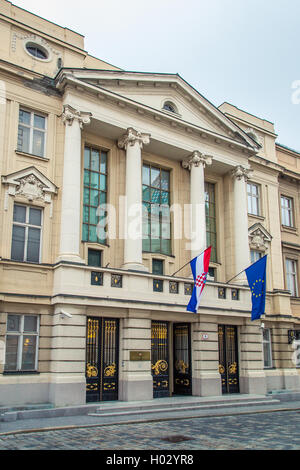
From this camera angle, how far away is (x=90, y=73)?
66.9 feet

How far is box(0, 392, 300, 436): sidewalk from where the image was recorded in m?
14.4

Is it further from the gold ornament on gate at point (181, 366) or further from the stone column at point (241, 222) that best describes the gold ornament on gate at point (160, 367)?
the stone column at point (241, 222)

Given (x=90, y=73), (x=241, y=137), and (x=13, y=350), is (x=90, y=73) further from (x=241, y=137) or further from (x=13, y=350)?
(x=13, y=350)

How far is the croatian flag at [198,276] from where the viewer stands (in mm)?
19469

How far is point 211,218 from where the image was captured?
25375mm

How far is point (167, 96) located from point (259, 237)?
30.9 ft

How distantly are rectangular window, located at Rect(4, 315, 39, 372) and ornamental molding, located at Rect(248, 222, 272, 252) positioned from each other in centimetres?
1330

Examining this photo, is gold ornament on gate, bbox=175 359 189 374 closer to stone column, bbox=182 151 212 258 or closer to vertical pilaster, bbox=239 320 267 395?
vertical pilaster, bbox=239 320 267 395

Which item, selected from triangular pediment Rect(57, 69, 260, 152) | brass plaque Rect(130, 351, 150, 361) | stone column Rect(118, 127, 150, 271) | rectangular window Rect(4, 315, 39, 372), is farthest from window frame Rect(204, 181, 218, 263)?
rectangular window Rect(4, 315, 39, 372)

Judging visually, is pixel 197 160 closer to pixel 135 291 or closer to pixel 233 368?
pixel 135 291

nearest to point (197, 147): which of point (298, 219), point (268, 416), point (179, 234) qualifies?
point (179, 234)

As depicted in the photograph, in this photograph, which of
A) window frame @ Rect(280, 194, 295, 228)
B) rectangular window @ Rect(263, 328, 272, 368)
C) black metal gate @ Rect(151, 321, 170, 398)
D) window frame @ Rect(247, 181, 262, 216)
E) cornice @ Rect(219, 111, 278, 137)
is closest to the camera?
black metal gate @ Rect(151, 321, 170, 398)

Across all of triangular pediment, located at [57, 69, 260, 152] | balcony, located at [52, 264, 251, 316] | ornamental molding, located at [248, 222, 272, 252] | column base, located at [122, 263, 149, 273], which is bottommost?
balcony, located at [52, 264, 251, 316]

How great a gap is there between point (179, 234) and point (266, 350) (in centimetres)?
838
